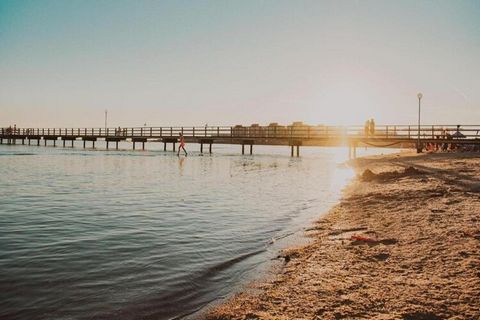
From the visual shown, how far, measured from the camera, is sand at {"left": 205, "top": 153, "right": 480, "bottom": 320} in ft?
11.6

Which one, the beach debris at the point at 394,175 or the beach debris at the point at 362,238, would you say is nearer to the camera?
the beach debris at the point at 362,238

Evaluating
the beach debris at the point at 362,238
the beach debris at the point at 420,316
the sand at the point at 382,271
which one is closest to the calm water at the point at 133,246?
the sand at the point at 382,271

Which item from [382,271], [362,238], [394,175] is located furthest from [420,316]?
[394,175]

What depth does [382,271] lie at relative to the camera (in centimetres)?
461

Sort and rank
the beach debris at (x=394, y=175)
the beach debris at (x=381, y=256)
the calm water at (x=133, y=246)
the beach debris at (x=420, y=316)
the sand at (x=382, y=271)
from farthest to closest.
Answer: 1. the beach debris at (x=394, y=175)
2. the beach debris at (x=381, y=256)
3. the calm water at (x=133, y=246)
4. the sand at (x=382, y=271)
5. the beach debris at (x=420, y=316)

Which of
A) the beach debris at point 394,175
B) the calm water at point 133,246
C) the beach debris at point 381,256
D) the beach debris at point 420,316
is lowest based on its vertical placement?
the calm water at point 133,246

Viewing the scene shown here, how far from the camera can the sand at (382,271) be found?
3.54 meters

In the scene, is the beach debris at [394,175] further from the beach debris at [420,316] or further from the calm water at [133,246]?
the beach debris at [420,316]

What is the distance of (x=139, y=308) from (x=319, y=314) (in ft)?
6.07

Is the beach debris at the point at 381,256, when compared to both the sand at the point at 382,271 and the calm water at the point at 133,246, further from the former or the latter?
the calm water at the point at 133,246

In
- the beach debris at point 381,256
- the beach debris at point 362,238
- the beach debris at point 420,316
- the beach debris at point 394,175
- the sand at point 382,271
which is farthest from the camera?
the beach debris at point 394,175

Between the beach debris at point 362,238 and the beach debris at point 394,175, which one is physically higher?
the beach debris at point 394,175

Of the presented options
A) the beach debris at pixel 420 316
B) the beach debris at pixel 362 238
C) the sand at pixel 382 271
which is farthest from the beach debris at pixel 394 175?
the beach debris at pixel 420 316

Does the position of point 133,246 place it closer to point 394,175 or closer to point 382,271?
point 382,271
